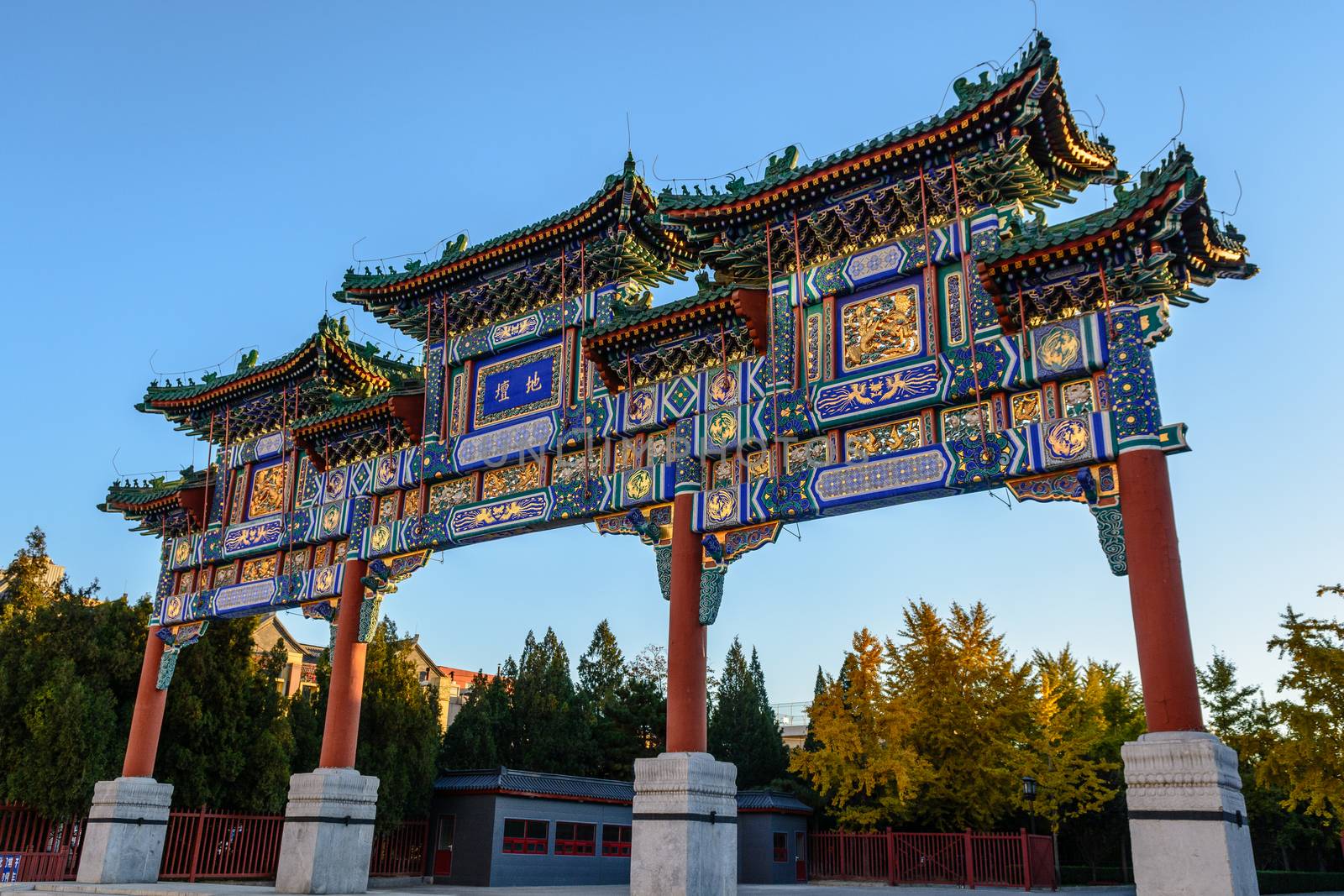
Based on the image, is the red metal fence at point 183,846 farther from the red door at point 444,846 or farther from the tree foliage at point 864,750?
the tree foliage at point 864,750

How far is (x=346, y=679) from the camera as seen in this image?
16969 millimetres

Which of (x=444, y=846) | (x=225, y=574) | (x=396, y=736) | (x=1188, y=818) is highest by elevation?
(x=225, y=574)

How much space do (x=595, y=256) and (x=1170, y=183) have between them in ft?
28.2

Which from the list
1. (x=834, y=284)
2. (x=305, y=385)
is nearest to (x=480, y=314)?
(x=305, y=385)

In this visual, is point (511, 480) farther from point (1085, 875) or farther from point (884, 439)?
point (1085, 875)

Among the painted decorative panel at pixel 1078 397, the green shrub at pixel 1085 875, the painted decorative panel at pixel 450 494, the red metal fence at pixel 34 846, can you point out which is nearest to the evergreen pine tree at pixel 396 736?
the red metal fence at pixel 34 846

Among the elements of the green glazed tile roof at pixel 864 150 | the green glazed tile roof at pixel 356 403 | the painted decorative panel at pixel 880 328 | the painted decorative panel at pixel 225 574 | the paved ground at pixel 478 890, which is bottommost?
the paved ground at pixel 478 890

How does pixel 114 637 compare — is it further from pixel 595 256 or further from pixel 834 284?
pixel 834 284

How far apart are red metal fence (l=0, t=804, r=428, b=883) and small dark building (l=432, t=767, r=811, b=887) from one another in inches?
156

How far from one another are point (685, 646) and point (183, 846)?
12737 mm

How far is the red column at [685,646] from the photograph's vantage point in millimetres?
13234

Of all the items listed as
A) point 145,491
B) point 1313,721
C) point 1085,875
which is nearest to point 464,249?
point 145,491

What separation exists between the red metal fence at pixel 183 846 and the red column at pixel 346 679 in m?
3.28

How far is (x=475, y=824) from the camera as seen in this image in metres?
23.4
